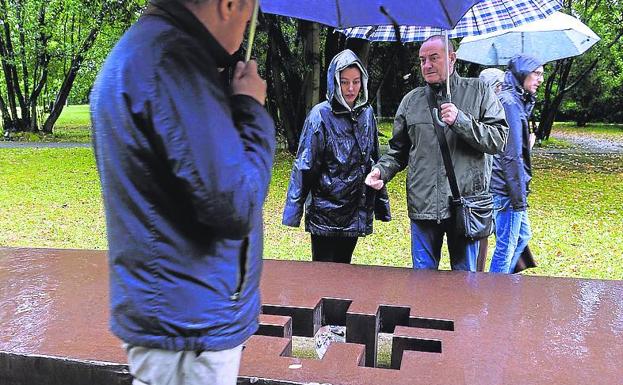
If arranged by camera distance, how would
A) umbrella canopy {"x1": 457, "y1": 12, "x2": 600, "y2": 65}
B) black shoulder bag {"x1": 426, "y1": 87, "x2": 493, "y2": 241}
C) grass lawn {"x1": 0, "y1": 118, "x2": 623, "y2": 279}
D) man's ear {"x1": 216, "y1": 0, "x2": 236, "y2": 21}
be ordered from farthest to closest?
grass lawn {"x1": 0, "y1": 118, "x2": 623, "y2": 279}, umbrella canopy {"x1": 457, "y1": 12, "x2": 600, "y2": 65}, black shoulder bag {"x1": 426, "y1": 87, "x2": 493, "y2": 241}, man's ear {"x1": 216, "y1": 0, "x2": 236, "y2": 21}

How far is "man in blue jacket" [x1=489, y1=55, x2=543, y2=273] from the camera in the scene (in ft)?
13.9

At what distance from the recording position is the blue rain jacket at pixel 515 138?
422cm

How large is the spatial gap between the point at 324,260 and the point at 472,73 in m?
15.2

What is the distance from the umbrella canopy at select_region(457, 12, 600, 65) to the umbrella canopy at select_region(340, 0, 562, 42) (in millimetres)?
1450

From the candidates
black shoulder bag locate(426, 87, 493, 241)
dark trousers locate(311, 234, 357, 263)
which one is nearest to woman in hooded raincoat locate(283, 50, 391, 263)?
dark trousers locate(311, 234, 357, 263)

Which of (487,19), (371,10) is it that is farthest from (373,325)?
(487,19)

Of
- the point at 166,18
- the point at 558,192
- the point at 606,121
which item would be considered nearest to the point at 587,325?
the point at 166,18

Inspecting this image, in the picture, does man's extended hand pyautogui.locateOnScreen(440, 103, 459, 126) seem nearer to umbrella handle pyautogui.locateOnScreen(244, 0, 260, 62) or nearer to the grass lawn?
umbrella handle pyautogui.locateOnScreen(244, 0, 260, 62)

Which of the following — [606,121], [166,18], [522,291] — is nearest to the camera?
[166,18]

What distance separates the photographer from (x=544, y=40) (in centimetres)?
568

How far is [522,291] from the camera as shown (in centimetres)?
327

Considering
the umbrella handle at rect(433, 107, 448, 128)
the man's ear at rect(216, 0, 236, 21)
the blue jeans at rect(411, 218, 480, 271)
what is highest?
the man's ear at rect(216, 0, 236, 21)

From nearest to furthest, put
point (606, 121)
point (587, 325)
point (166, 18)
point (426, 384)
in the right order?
point (166, 18)
point (426, 384)
point (587, 325)
point (606, 121)

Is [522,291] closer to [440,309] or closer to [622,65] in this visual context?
[440,309]
